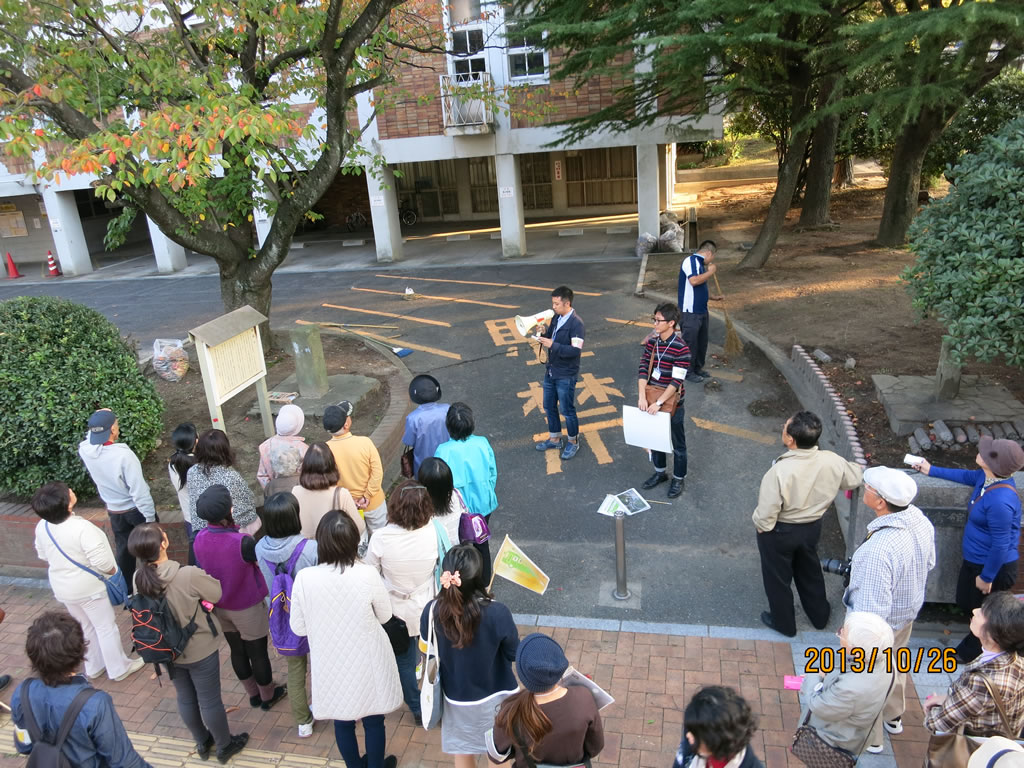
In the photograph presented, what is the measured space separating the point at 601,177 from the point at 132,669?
75.1ft

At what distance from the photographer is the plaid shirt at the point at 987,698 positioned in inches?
120

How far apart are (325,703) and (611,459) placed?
4.43 metres

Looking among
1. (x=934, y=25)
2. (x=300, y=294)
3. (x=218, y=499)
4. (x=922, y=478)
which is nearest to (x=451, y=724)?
(x=218, y=499)

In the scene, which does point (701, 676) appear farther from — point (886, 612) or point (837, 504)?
point (837, 504)

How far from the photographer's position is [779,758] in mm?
4062

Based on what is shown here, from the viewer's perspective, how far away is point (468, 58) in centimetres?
A: 1781

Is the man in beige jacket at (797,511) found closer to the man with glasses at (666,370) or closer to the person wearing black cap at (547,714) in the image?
the man with glasses at (666,370)

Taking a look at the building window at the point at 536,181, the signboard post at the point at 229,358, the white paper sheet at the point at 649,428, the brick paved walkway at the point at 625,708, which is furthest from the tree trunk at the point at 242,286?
the building window at the point at 536,181

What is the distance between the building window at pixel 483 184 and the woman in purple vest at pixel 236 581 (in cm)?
2255

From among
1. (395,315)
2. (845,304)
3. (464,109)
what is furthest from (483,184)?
(845,304)

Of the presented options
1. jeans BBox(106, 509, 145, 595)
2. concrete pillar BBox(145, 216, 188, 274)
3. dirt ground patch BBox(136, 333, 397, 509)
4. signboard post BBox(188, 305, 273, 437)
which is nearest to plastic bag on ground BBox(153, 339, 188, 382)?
dirt ground patch BBox(136, 333, 397, 509)

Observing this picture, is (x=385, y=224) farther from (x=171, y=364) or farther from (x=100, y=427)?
(x=100, y=427)

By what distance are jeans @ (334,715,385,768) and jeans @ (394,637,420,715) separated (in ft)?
0.96

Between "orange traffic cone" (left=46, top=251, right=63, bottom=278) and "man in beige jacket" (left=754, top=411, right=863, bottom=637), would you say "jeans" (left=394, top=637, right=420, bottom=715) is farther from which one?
"orange traffic cone" (left=46, top=251, right=63, bottom=278)
